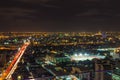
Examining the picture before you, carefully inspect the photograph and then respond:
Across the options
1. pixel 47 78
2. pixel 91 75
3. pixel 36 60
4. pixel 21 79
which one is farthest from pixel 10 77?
pixel 36 60

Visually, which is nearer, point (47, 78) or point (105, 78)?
point (105, 78)

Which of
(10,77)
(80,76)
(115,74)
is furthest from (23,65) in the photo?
(115,74)

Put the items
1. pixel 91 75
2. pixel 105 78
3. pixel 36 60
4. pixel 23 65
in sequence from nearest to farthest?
pixel 105 78
pixel 91 75
pixel 23 65
pixel 36 60

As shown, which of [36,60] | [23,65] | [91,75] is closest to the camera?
[91,75]

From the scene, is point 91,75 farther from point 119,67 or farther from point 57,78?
point 119,67

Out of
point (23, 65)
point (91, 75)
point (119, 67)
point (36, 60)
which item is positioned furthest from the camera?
point (36, 60)

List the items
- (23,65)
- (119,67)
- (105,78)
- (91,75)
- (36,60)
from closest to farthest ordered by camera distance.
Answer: (105,78)
(91,75)
(119,67)
(23,65)
(36,60)

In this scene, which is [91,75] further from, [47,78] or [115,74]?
[47,78]

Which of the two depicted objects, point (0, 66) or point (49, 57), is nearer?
point (0, 66)

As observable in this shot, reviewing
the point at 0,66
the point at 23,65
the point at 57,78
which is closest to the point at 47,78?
the point at 57,78
